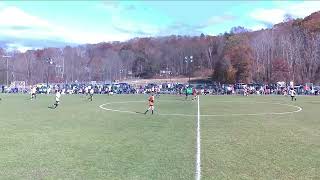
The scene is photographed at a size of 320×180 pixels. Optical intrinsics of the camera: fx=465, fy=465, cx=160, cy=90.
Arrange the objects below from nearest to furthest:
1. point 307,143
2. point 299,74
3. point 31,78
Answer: point 307,143
point 299,74
point 31,78

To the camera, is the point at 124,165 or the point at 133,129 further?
the point at 133,129

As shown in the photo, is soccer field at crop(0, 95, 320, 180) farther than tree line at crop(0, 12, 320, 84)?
No

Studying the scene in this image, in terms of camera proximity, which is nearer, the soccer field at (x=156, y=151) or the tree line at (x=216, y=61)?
the soccer field at (x=156, y=151)

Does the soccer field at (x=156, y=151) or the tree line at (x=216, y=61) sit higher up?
the tree line at (x=216, y=61)

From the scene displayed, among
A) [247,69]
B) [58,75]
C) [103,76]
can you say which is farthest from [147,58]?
[247,69]

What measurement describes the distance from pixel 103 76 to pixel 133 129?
158578 millimetres

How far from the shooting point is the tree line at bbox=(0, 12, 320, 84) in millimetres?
108688

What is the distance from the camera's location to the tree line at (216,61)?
357 ft

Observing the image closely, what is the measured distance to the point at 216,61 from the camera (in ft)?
447

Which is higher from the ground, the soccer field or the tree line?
the tree line

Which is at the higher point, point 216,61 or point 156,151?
point 216,61

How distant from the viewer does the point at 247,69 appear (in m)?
109

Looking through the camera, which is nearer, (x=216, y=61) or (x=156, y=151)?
(x=156, y=151)

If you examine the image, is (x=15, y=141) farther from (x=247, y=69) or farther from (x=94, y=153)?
(x=247, y=69)
